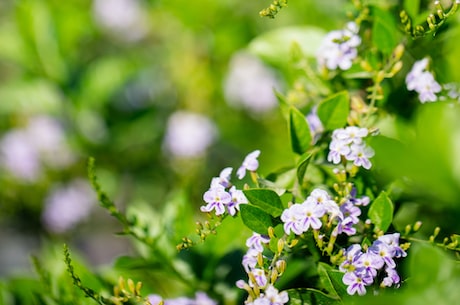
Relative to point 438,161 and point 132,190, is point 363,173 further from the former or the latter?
point 132,190

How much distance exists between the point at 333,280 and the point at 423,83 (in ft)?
1.18

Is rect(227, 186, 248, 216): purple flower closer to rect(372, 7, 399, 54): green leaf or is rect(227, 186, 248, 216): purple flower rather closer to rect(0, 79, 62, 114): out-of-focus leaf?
rect(372, 7, 399, 54): green leaf

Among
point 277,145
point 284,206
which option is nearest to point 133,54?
point 277,145

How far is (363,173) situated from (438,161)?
0.24m

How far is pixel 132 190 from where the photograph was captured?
2582mm

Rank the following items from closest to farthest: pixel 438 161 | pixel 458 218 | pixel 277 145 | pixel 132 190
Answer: pixel 438 161
pixel 458 218
pixel 277 145
pixel 132 190

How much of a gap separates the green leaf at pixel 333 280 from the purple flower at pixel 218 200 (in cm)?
16

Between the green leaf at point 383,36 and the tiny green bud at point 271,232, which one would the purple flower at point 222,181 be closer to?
the tiny green bud at point 271,232

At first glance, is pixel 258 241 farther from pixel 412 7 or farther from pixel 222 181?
pixel 412 7

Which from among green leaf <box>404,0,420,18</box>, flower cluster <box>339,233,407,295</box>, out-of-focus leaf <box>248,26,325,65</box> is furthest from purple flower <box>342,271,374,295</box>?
out-of-focus leaf <box>248,26,325,65</box>

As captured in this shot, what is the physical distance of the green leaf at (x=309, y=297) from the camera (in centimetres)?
96

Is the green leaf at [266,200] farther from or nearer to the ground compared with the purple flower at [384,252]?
farther from the ground

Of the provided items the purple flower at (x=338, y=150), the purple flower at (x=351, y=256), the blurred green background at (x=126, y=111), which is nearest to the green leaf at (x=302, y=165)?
the purple flower at (x=338, y=150)

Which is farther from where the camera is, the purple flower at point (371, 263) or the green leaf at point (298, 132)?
the green leaf at point (298, 132)
